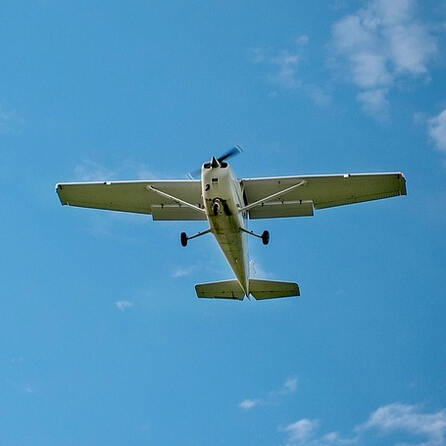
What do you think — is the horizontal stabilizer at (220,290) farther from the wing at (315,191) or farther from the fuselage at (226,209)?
the wing at (315,191)

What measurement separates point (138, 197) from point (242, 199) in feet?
14.2

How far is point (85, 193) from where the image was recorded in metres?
34.5

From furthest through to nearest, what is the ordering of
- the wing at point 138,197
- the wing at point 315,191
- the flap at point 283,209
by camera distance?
the flap at point 283,209
the wing at point 138,197
the wing at point 315,191

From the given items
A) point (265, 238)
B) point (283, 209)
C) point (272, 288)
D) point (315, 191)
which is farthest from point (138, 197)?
point (315, 191)

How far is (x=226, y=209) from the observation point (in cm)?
3020

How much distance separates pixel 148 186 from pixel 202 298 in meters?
4.80

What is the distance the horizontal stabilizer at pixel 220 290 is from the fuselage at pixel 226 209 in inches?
83.3

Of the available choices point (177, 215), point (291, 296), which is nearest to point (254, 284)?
point (291, 296)

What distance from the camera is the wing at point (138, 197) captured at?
33.6 meters

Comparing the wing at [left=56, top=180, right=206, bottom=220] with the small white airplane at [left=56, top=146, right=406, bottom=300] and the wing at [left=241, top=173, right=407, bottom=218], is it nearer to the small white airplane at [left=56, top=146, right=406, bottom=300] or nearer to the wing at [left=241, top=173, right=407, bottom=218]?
the small white airplane at [left=56, top=146, right=406, bottom=300]

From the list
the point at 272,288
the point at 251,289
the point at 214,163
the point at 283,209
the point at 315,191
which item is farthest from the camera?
the point at 251,289

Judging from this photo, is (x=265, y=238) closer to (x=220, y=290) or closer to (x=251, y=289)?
(x=251, y=289)

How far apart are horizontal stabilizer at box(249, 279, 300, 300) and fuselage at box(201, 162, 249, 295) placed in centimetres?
177

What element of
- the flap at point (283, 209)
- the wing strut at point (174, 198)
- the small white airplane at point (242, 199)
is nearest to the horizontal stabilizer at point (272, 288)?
the small white airplane at point (242, 199)
